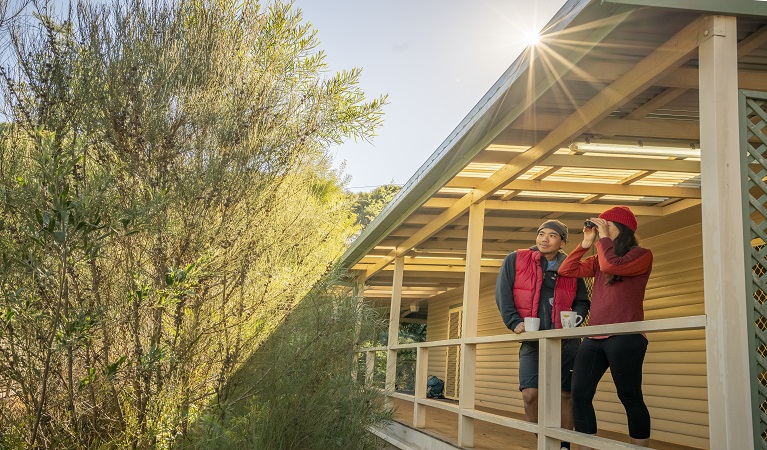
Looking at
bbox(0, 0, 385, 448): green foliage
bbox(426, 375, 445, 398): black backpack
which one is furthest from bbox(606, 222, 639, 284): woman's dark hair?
bbox(426, 375, 445, 398): black backpack

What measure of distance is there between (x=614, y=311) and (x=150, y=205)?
9.00ft

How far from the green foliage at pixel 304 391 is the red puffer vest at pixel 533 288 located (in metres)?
1.95

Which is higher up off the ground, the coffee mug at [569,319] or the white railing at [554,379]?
the coffee mug at [569,319]

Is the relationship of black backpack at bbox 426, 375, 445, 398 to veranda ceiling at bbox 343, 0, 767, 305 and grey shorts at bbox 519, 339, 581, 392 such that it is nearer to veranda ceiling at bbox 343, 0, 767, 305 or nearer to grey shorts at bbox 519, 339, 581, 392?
veranda ceiling at bbox 343, 0, 767, 305

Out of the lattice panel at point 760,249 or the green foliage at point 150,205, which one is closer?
the lattice panel at point 760,249

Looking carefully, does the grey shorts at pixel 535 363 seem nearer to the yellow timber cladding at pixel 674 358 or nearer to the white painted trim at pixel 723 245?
the white painted trim at pixel 723 245

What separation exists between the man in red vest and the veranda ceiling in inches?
29.5

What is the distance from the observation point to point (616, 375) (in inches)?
158

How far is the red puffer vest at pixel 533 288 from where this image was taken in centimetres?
505

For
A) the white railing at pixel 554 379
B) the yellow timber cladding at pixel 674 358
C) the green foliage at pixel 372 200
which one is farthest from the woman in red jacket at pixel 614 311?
the green foliage at pixel 372 200

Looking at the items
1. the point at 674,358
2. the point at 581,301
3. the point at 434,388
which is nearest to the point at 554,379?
the point at 581,301

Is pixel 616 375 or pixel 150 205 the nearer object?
pixel 616 375

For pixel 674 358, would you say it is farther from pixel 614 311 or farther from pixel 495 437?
pixel 614 311

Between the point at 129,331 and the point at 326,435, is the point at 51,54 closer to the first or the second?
the point at 129,331
